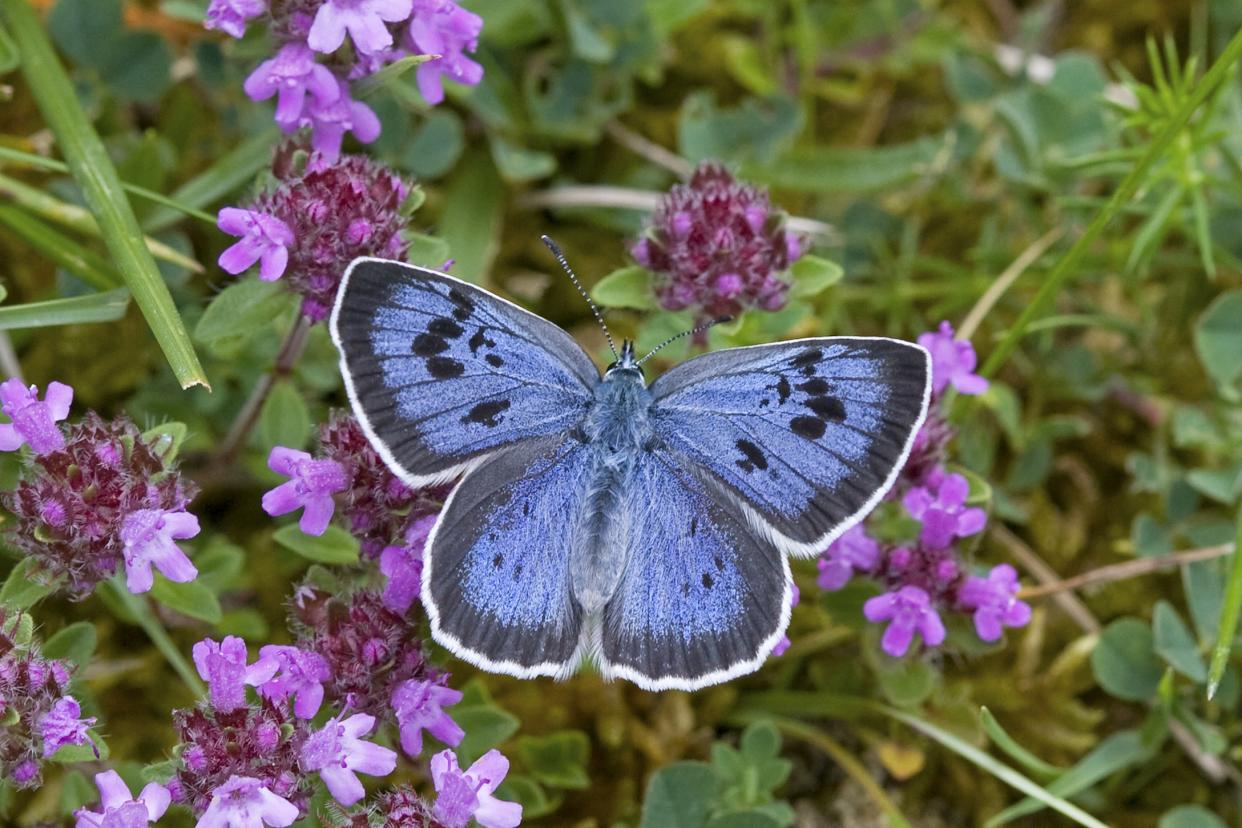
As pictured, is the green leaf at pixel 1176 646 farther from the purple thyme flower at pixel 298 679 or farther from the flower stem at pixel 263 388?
the flower stem at pixel 263 388

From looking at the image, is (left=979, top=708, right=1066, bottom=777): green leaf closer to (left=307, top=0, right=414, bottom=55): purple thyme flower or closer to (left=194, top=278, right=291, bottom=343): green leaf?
(left=194, top=278, right=291, bottom=343): green leaf

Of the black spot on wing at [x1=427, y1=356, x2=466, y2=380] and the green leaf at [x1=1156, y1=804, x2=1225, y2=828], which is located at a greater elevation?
the black spot on wing at [x1=427, y1=356, x2=466, y2=380]

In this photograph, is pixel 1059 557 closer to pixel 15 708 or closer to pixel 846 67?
pixel 846 67

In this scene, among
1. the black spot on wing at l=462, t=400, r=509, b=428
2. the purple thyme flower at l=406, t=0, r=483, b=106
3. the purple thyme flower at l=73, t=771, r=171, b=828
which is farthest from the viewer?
the purple thyme flower at l=406, t=0, r=483, b=106

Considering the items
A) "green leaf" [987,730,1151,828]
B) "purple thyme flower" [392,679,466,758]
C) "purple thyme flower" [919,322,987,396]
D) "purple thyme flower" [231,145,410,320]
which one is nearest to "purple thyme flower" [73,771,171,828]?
"purple thyme flower" [392,679,466,758]

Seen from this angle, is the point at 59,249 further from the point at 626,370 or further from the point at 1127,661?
the point at 1127,661

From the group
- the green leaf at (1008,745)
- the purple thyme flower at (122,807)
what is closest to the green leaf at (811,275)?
the green leaf at (1008,745)
